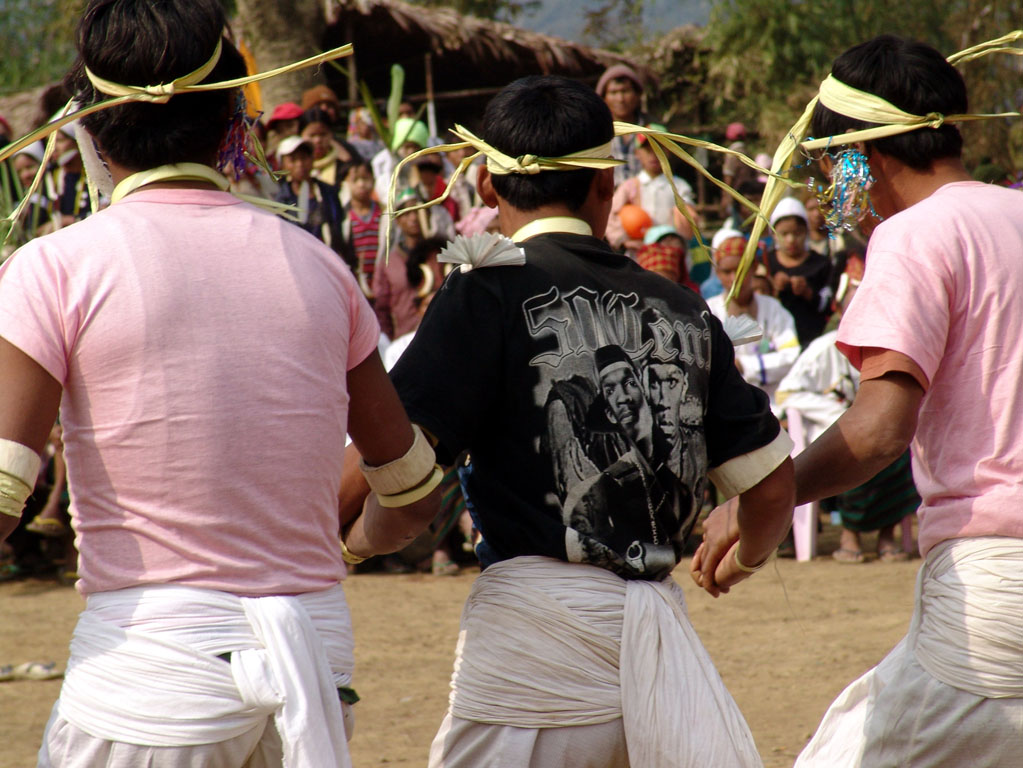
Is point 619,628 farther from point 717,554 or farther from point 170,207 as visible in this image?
point 170,207

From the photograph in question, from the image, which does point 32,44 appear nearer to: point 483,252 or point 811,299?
point 811,299

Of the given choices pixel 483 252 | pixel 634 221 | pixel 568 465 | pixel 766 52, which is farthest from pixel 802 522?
pixel 766 52

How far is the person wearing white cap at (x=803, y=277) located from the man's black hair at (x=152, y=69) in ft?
25.5

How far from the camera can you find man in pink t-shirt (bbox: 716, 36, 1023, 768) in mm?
2607

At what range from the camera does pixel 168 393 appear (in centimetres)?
192

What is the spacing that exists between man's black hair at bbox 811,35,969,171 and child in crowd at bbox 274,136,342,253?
7142mm

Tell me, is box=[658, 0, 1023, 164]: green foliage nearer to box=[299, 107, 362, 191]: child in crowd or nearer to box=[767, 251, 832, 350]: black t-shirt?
box=[299, 107, 362, 191]: child in crowd

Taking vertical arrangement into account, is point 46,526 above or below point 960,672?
below

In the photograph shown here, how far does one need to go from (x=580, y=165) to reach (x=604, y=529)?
73 cm

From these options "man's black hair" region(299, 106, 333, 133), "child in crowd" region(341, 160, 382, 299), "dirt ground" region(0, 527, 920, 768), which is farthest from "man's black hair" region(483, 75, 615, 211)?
→ "man's black hair" region(299, 106, 333, 133)

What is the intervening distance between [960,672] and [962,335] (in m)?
0.70

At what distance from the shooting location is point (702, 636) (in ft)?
21.7

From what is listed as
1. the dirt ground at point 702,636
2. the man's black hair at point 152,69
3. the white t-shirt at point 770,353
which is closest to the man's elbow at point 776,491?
the man's black hair at point 152,69

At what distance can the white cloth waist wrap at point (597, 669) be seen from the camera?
7.81 ft
